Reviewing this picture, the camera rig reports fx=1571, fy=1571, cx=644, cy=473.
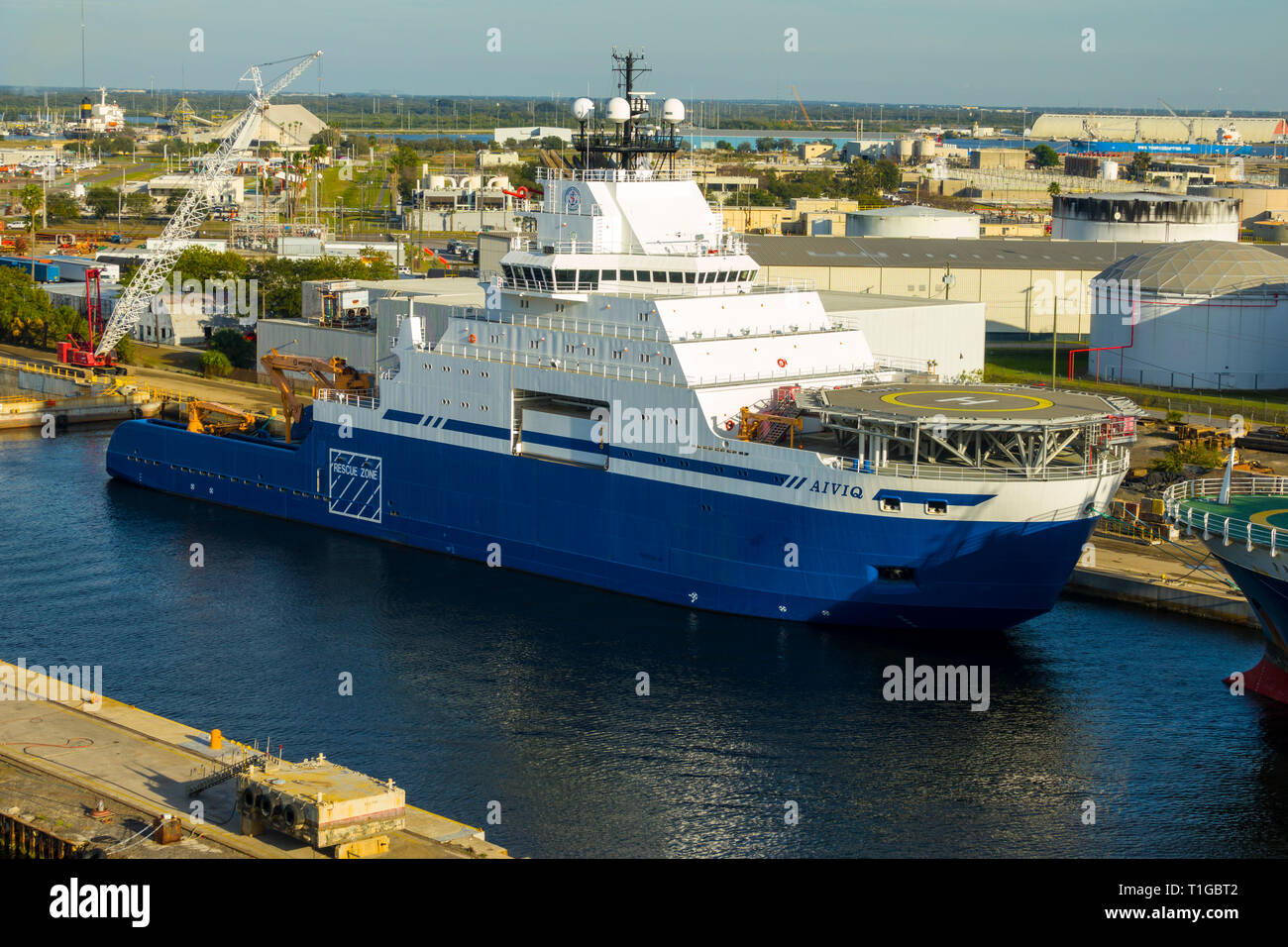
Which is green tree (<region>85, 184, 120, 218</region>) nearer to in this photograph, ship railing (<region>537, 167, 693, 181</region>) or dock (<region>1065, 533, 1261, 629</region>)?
ship railing (<region>537, 167, 693, 181</region>)

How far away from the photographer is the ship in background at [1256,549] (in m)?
39.7

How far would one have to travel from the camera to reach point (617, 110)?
55562 millimetres

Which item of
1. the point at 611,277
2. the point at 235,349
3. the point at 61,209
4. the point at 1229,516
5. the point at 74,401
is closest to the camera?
the point at 1229,516

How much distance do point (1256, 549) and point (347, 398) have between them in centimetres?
3518

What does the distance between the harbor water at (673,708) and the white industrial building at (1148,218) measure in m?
82.2

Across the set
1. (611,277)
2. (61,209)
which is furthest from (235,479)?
(61,209)

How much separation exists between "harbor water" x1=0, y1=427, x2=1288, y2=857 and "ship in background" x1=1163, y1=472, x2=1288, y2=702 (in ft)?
3.69

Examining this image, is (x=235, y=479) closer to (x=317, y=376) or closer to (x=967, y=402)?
(x=317, y=376)

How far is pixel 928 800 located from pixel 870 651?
971 cm

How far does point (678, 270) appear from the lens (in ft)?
175

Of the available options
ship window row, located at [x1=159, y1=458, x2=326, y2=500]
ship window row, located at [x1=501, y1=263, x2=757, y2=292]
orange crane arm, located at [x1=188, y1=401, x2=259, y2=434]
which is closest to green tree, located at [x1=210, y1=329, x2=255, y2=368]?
orange crane arm, located at [x1=188, y1=401, x2=259, y2=434]

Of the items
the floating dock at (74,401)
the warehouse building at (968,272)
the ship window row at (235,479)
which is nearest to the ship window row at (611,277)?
the ship window row at (235,479)

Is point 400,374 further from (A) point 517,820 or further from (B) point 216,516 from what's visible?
(A) point 517,820
